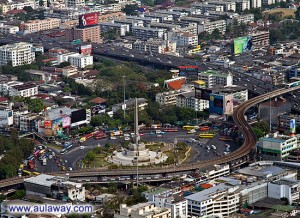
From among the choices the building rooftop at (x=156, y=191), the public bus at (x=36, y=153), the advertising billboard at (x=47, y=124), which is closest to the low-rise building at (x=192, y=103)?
the advertising billboard at (x=47, y=124)

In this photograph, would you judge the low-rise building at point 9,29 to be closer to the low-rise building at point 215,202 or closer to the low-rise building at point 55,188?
the low-rise building at point 55,188

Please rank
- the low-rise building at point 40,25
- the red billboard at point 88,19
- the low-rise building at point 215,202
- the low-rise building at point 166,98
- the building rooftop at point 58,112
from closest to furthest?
the low-rise building at point 215,202 < the building rooftop at point 58,112 < the low-rise building at point 166,98 < the red billboard at point 88,19 < the low-rise building at point 40,25

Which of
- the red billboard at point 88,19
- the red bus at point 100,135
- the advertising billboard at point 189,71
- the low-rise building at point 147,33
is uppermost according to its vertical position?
the red billboard at point 88,19

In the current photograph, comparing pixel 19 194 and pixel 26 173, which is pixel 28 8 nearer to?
pixel 26 173

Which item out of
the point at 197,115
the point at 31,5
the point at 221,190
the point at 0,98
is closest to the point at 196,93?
the point at 197,115

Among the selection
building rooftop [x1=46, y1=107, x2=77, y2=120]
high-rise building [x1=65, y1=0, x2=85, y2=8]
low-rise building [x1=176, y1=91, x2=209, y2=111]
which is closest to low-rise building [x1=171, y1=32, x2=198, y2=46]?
high-rise building [x1=65, y1=0, x2=85, y2=8]

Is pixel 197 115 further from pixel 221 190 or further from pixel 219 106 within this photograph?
pixel 221 190
